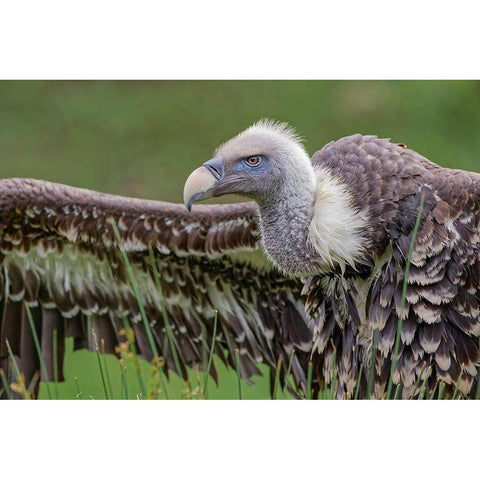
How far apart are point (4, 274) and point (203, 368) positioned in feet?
3.17

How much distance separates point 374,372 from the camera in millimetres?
3541

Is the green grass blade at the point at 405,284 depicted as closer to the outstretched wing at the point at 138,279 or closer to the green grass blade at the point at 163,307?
the outstretched wing at the point at 138,279

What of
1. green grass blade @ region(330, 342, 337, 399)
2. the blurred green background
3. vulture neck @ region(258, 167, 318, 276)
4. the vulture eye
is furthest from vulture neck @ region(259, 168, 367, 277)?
the blurred green background

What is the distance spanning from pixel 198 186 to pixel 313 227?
44 cm

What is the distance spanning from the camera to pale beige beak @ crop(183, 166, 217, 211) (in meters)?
3.14

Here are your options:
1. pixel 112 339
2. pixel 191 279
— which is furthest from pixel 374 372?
pixel 112 339

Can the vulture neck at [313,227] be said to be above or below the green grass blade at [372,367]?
above

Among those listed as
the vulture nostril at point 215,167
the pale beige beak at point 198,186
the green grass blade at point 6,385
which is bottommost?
the green grass blade at point 6,385

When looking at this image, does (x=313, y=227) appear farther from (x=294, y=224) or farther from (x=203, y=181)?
(x=203, y=181)

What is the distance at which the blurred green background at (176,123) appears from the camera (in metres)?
3.95

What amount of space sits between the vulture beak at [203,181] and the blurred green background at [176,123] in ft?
2.17

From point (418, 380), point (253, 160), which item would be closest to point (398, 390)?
point (418, 380)

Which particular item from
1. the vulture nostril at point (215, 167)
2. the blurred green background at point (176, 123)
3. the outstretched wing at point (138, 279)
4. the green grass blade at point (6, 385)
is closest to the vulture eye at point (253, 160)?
the vulture nostril at point (215, 167)

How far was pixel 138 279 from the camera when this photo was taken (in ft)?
13.9
